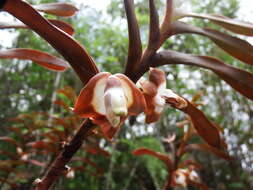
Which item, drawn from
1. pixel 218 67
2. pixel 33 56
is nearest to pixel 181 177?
pixel 218 67

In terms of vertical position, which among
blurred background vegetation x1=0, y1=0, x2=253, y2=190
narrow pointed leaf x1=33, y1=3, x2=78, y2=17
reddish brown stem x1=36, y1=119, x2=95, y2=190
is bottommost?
blurred background vegetation x1=0, y1=0, x2=253, y2=190

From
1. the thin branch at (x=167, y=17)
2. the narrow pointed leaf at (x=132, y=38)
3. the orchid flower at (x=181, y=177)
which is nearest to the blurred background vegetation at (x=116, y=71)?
the orchid flower at (x=181, y=177)

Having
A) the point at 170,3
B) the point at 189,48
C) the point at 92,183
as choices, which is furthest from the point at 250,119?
the point at 170,3

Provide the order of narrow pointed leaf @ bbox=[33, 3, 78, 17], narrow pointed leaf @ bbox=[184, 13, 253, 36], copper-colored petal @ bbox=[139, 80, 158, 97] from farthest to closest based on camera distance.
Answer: narrow pointed leaf @ bbox=[33, 3, 78, 17], narrow pointed leaf @ bbox=[184, 13, 253, 36], copper-colored petal @ bbox=[139, 80, 158, 97]

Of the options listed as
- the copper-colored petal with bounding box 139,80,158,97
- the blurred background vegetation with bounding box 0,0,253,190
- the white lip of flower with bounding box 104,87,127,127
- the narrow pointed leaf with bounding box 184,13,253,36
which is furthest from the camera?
the blurred background vegetation with bounding box 0,0,253,190

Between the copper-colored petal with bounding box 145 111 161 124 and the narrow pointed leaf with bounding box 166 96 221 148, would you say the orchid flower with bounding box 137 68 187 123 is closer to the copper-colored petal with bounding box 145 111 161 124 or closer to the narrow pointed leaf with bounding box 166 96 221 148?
the copper-colored petal with bounding box 145 111 161 124

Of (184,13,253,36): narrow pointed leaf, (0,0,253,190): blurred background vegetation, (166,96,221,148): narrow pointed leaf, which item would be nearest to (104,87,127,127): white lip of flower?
(166,96,221,148): narrow pointed leaf

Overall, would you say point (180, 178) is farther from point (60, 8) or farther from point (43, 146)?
point (60, 8)
